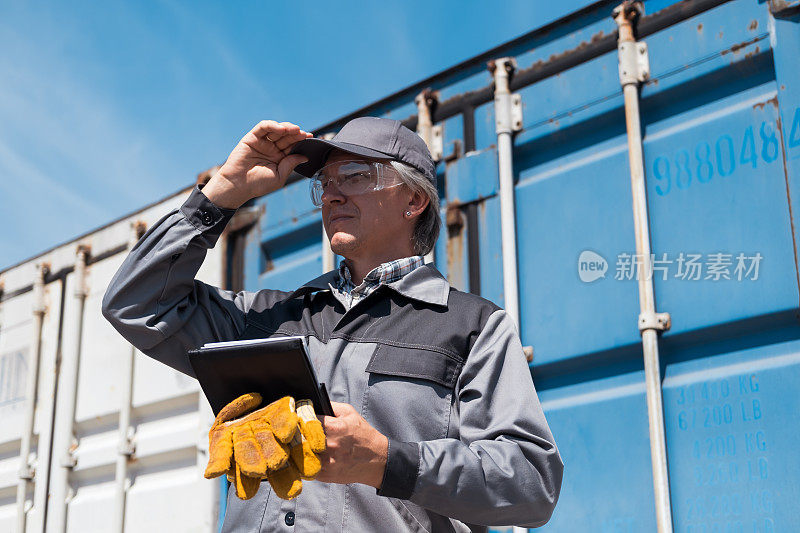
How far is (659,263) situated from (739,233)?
Result: 26 cm

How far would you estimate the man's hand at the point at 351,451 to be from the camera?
5.15ft

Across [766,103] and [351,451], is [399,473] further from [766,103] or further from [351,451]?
[766,103]

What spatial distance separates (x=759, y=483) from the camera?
8.56ft

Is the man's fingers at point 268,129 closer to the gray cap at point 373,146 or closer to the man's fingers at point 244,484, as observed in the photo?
the gray cap at point 373,146

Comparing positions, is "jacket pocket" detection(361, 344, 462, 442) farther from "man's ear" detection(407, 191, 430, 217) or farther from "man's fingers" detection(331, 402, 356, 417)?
"man's ear" detection(407, 191, 430, 217)

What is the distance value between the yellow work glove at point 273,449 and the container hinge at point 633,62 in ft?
6.67

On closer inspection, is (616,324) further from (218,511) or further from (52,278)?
(52,278)

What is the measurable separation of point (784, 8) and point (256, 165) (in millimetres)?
1781

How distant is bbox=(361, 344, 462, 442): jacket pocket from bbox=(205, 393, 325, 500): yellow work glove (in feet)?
0.98

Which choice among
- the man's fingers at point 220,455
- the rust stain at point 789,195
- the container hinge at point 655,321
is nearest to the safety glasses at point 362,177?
the man's fingers at point 220,455

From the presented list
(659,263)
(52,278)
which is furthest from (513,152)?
(52,278)

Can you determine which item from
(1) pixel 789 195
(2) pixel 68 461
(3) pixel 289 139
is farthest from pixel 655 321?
(2) pixel 68 461

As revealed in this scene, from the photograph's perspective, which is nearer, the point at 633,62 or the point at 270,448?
the point at 270,448

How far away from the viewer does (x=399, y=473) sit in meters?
A: 1.63
